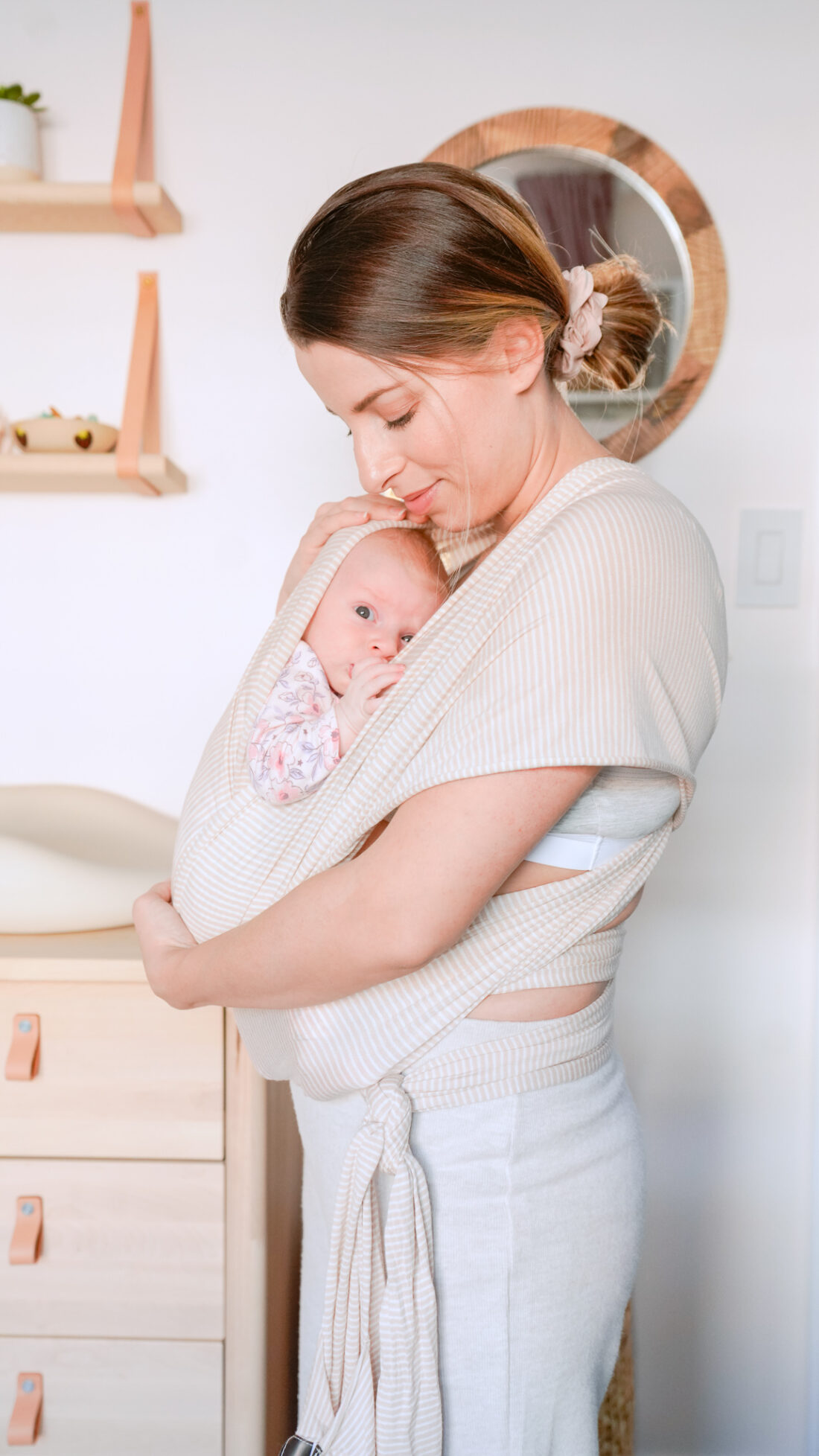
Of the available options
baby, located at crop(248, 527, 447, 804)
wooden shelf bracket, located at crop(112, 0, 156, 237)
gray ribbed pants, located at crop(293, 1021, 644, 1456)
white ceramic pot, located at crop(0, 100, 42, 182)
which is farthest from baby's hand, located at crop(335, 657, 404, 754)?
white ceramic pot, located at crop(0, 100, 42, 182)

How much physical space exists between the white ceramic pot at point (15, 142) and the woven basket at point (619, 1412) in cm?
171

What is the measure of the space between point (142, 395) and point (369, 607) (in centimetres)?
79

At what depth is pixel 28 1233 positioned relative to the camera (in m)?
1.19

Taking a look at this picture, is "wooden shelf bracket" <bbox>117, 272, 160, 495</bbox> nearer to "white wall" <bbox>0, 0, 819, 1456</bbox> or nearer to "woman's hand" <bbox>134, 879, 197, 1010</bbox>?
"white wall" <bbox>0, 0, 819, 1456</bbox>

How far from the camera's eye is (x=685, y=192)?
1.53 metres

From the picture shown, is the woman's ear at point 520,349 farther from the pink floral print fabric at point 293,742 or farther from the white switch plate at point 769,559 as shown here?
the white switch plate at point 769,559

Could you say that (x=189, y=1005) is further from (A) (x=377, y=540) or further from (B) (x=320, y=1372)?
(A) (x=377, y=540)

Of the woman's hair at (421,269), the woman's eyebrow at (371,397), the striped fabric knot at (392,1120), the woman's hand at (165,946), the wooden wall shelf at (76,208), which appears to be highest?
the wooden wall shelf at (76,208)

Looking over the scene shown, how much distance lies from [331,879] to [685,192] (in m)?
1.25

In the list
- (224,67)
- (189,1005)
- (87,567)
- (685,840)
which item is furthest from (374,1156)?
(224,67)

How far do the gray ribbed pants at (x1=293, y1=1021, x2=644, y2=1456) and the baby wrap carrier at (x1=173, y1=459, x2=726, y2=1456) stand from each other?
0.02 m

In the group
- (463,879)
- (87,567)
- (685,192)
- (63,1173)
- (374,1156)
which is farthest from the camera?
(87,567)

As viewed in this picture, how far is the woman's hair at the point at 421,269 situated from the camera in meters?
0.73

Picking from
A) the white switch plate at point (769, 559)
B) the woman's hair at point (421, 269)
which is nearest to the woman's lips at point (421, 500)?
the woman's hair at point (421, 269)
